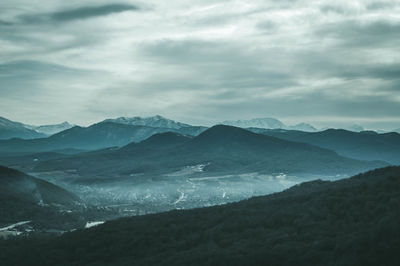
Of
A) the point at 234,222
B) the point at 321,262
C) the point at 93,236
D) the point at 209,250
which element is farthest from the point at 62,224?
the point at 321,262

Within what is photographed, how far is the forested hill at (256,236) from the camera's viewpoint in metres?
71.4

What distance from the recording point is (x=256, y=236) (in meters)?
96.1

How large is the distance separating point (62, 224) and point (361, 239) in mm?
151053

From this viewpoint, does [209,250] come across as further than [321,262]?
Yes

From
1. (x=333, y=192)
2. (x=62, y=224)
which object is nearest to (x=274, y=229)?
(x=333, y=192)

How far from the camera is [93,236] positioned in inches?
4747

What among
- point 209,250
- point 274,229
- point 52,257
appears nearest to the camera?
point 209,250

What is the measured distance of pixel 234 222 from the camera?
111688 millimetres

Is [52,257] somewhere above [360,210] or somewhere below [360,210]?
below

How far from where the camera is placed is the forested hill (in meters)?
71.4

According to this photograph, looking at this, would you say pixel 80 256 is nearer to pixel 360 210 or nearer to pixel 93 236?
pixel 93 236

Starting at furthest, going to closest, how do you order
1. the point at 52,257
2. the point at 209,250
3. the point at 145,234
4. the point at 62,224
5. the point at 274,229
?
the point at 62,224 < the point at 145,234 < the point at 52,257 < the point at 274,229 < the point at 209,250

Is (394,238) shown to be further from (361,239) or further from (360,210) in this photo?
(360,210)

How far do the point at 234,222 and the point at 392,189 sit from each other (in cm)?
3766
